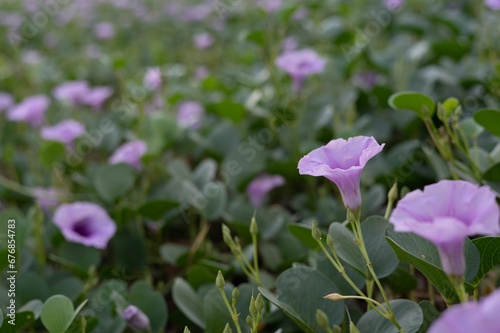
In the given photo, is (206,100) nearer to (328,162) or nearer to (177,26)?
(328,162)

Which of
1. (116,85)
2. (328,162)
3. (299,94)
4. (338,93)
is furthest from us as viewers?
(116,85)

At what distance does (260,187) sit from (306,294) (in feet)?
1.94

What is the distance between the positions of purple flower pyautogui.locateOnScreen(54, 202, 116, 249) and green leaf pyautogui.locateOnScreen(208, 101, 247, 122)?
0.51 metres

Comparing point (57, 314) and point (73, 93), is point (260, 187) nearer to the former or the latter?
point (57, 314)

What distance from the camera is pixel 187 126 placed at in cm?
178

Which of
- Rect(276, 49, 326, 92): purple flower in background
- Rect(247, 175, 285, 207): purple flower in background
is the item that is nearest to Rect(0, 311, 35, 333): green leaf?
Rect(247, 175, 285, 207): purple flower in background

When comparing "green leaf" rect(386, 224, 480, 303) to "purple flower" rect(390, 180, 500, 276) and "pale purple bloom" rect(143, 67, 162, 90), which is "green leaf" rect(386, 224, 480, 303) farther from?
"pale purple bloom" rect(143, 67, 162, 90)

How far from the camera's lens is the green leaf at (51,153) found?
1.51 metres

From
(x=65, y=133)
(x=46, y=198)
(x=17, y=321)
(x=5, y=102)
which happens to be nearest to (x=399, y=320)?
(x=17, y=321)

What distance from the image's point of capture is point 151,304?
3.66ft

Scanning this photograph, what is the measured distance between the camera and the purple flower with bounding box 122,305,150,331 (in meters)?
1.01

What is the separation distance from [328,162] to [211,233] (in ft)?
2.78

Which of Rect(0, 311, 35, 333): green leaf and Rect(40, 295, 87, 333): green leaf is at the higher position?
Rect(40, 295, 87, 333): green leaf

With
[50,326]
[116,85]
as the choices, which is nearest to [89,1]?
[116,85]
